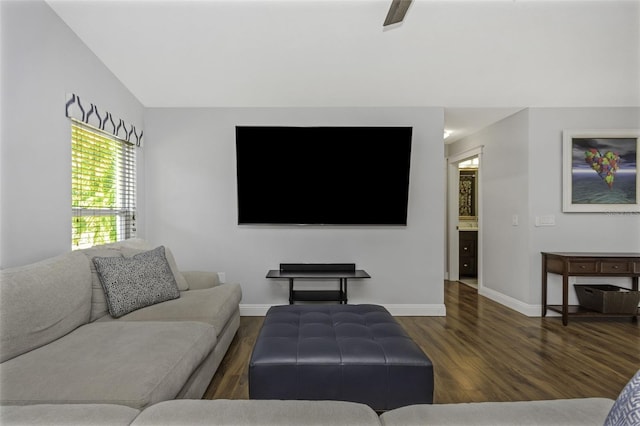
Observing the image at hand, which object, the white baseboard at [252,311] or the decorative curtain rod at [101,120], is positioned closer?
the decorative curtain rod at [101,120]

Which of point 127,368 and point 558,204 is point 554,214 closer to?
point 558,204

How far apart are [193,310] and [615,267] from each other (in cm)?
401

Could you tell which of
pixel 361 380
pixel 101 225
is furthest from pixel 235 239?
pixel 361 380

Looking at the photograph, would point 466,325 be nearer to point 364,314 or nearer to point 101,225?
point 364,314

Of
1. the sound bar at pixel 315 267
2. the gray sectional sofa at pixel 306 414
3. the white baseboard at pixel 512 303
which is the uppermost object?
the gray sectional sofa at pixel 306 414

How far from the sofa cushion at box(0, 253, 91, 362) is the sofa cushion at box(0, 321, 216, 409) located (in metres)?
0.06

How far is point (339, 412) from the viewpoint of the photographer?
0.88 meters

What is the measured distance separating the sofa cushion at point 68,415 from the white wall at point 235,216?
2663 mm

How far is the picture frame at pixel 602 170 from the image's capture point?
361cm

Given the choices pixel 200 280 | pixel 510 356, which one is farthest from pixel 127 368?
pixel 510 356

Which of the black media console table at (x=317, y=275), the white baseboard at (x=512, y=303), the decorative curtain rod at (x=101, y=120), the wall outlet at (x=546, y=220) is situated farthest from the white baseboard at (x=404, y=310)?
the decorative curtain rod at (x=101, y=120)

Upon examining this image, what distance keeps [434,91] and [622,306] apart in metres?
2.96

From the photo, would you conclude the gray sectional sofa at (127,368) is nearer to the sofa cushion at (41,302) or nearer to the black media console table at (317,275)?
the sofa cushion at (41,302)

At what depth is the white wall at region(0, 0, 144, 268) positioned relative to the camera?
1.92 meters
